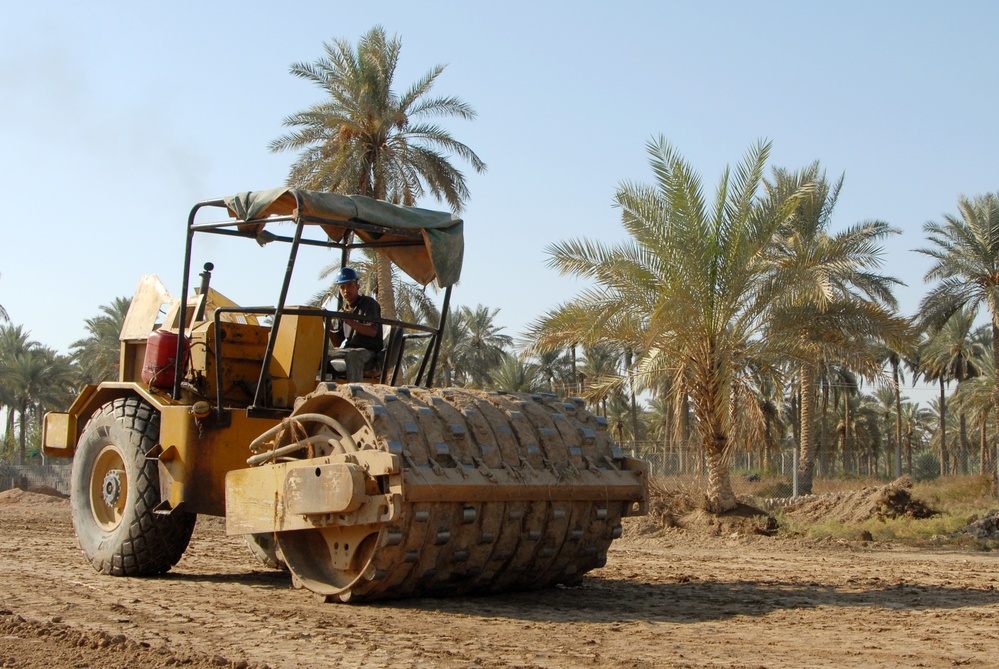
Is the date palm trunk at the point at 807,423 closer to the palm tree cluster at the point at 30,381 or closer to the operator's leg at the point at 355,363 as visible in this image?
the operator's leg at the point at 355,363

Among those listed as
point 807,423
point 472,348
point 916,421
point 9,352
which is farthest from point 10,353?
point 916,421

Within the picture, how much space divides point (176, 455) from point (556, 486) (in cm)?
308

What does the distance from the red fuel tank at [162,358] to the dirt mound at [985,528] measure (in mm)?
11314

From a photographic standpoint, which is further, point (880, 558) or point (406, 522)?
point (880, 558)

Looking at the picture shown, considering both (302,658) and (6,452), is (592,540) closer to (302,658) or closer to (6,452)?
(302,658)

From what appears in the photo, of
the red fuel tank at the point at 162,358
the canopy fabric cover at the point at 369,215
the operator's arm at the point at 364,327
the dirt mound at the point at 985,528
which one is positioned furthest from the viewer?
the dirt mound at the point at 985,528

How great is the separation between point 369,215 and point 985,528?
11.3 meters

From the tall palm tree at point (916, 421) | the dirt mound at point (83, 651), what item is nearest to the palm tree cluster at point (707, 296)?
the dirt mound at point (83, 651)

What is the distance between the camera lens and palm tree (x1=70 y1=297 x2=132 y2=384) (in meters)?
44.6

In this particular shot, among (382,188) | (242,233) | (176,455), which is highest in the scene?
(382,188)

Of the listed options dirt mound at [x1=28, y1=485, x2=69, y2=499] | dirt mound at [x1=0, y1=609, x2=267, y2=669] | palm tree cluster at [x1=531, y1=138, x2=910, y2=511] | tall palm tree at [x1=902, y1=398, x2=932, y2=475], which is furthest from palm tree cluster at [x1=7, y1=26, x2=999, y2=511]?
tall palm tree at [x1=902, y1=398, x2=932, y2=475]

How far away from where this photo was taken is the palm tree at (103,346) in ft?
146

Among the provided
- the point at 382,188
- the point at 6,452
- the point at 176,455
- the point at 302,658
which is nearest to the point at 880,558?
the point at 176,455

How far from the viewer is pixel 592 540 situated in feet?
26.2
